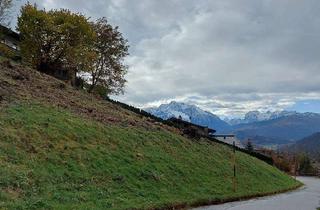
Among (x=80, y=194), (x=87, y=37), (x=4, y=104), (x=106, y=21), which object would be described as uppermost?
(x=106, y=21)

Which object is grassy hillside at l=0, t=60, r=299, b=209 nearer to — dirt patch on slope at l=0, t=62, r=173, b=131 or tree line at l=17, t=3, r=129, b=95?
dirt patch on slope at l=0, t=62, r=173, b=131

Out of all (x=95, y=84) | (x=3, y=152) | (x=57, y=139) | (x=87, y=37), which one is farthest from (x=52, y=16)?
(x=3, y=152)

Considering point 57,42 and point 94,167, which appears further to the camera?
point 57,42

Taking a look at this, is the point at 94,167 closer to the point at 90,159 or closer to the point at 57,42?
the point at 90,159

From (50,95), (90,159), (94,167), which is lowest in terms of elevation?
(94,167)

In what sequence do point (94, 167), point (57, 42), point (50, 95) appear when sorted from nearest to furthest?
point (94, 167)
point (50, 95)
point (57, 42)

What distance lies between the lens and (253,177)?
45.4m

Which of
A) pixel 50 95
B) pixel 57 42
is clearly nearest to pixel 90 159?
pixel 50 95

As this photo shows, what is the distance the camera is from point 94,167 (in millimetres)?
25375

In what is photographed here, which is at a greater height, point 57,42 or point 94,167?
point 57,42

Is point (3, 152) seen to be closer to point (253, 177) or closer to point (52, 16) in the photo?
point (253, 177)

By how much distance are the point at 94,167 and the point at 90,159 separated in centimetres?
97

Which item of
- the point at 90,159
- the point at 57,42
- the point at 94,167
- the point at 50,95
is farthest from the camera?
the point at 57,42

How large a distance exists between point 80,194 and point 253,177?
27609mm
